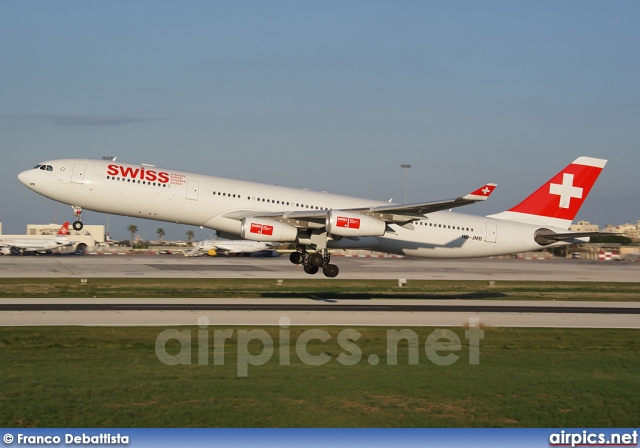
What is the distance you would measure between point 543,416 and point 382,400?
3.80m

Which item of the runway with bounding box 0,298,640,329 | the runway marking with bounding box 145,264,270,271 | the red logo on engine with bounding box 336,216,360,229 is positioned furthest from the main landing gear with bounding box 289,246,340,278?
the runway marking with bounding box 145,264,270,271

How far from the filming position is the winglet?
36156mm

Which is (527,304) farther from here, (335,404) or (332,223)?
(335,404)

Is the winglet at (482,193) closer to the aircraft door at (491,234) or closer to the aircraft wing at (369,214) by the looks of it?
the aircraft wing at (369,214)

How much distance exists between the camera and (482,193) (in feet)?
119

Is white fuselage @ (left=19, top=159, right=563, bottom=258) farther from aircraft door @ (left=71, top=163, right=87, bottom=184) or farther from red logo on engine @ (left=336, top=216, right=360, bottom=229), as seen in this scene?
red logo on engine @ (left=336, top=216, right=360, bottom=229)

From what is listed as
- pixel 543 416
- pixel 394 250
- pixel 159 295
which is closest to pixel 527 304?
pixel 394 250

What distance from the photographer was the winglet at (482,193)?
119 feet

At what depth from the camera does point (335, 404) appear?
17.9 m

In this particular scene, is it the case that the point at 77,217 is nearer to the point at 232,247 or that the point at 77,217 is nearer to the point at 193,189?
the point at 193,189

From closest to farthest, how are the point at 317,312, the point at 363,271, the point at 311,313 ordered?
the point at 311,313, the point at 317,312, the point at 363,271

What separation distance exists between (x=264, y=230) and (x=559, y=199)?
21438 millimetres

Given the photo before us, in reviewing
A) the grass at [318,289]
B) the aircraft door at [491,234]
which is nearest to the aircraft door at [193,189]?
the grass at [318,289]

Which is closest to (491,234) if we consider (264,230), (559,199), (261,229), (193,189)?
(559,199)
